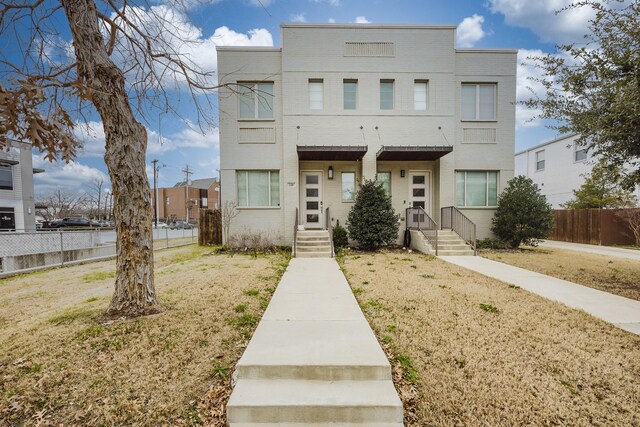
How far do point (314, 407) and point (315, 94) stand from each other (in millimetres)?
11617

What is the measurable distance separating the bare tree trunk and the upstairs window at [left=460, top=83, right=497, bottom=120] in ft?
40.6

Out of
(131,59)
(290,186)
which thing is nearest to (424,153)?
(290,186)

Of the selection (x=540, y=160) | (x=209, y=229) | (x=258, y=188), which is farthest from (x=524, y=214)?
(x=540, y=160)

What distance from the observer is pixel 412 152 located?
10.6 meters

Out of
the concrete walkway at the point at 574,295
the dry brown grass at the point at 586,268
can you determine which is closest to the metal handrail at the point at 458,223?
the dry brown grass at the point at 586,268

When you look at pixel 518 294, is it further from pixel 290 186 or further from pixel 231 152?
pixel 231 152

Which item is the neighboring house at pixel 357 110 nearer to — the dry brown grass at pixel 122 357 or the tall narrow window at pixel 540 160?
the dry brown grass at pixel 122 357

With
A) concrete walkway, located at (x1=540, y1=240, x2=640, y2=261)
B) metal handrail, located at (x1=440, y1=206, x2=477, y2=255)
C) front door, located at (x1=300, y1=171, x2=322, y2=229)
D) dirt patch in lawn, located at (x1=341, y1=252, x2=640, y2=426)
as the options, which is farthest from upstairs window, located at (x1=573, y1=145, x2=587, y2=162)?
dirt patch in lawn, located at (x1=341, y1=252, x2=640, y2=426)

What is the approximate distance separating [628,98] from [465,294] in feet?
15.1

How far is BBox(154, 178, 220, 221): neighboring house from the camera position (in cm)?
6067

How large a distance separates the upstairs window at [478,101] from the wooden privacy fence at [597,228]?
823cm

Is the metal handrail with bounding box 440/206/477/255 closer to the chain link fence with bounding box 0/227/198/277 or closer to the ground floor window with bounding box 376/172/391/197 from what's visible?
the ground floor window with bounding box 376/172/391/197

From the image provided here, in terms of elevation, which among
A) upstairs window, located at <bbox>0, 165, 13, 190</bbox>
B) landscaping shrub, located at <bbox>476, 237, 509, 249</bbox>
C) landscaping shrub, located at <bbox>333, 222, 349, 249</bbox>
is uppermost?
upstairs window, located at <bbox>0, 165, 13, 190</bbox>

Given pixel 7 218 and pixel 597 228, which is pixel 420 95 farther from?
pixel 7 218
